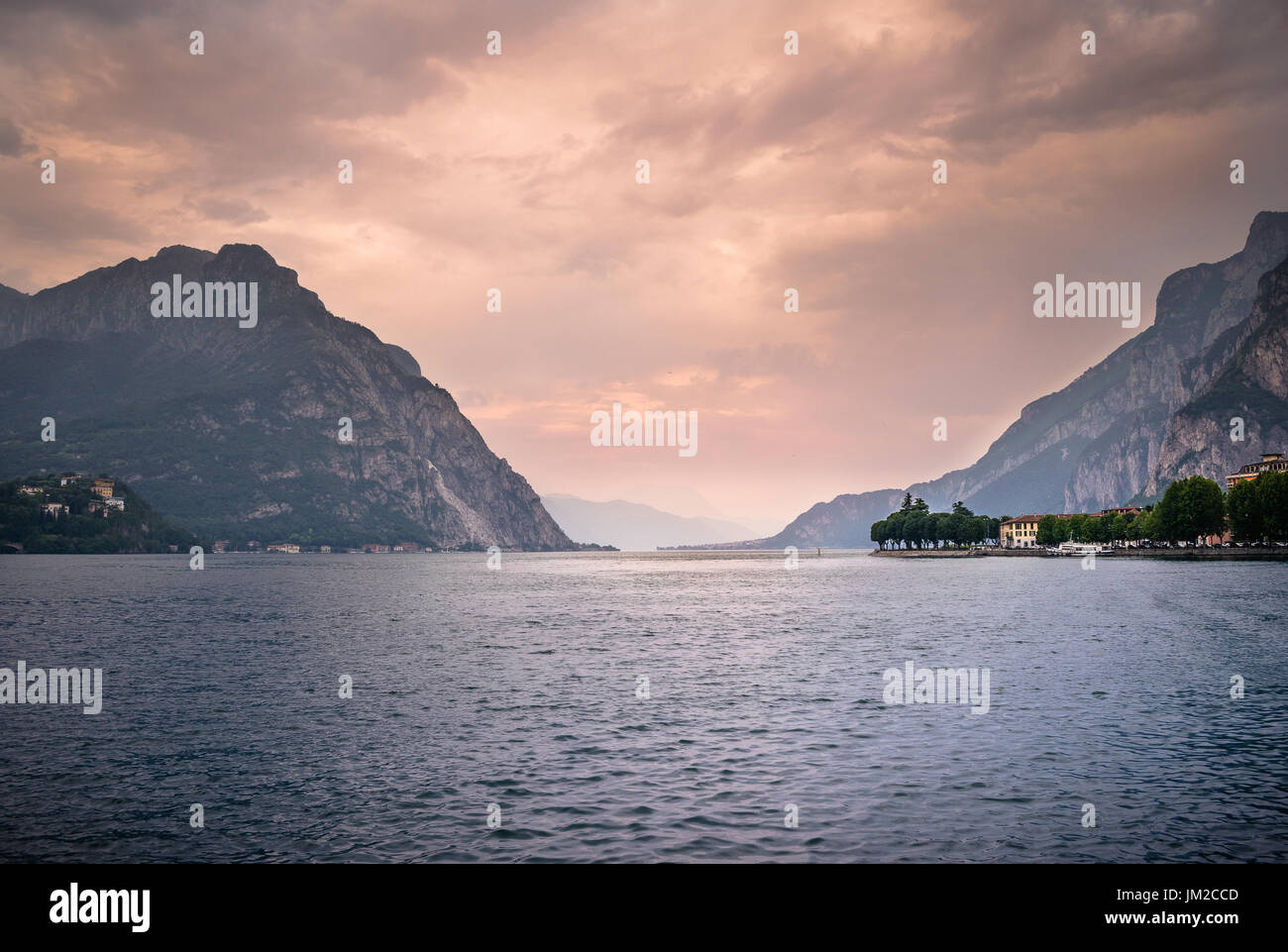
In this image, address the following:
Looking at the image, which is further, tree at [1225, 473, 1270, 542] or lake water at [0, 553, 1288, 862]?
tree at [1225, 473, 1270, 542]

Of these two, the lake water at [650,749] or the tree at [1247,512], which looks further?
the tree at [1247,512]

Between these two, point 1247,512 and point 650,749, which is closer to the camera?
point 650,749

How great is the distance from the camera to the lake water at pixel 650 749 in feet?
65.3

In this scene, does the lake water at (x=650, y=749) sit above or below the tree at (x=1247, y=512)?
below

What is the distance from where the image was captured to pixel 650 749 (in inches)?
1140

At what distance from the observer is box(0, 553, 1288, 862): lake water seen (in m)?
19.9

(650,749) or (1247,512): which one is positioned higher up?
(1247,512)

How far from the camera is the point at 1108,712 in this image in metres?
35.1

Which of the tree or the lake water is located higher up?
the tree
